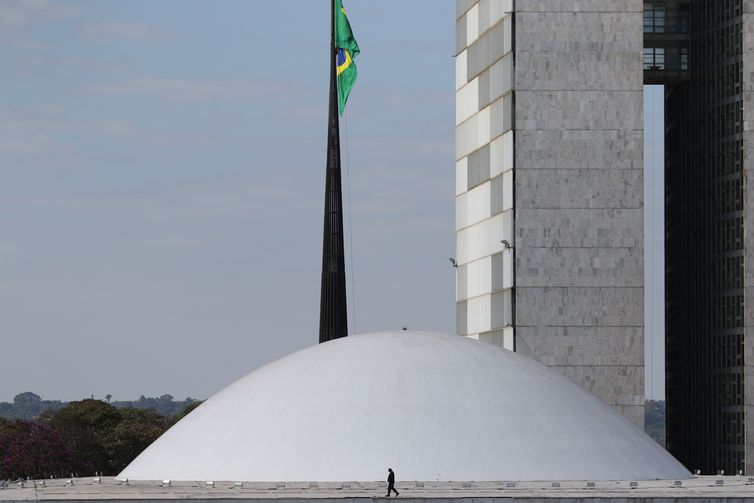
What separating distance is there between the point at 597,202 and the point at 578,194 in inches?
61.0

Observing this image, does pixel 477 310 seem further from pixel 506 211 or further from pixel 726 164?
pixel 726 164

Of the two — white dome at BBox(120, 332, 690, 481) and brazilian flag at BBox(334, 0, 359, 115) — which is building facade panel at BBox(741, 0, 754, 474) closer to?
brazilian flag at BBox(334, 0, 359, 115)

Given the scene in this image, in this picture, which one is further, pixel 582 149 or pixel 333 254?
pixel 582 149

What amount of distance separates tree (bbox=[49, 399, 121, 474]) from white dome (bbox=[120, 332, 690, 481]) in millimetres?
73593

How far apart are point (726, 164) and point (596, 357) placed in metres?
19.1

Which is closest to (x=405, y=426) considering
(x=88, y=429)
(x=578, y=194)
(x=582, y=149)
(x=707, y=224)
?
(x=578, y=194)

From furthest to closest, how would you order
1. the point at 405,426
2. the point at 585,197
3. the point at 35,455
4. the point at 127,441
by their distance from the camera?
the point at 127,441, the point at 35,455, the point at 585,197, the point at 405,426

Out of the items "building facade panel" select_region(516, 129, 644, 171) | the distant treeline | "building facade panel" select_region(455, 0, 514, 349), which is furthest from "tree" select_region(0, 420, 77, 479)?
"building facade panel" select_region(516, 129, 644, 171)

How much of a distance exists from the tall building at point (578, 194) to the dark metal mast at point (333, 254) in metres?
13.3

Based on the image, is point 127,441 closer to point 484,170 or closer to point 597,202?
point 484,170

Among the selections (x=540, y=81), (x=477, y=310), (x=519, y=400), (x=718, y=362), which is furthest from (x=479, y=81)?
(x=519, y=400)

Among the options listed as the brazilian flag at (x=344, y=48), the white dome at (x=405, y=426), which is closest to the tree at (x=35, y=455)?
the brazilian flag at (x=344, y=48)

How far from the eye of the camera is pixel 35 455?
482ft

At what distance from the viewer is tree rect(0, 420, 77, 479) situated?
146250 mm
